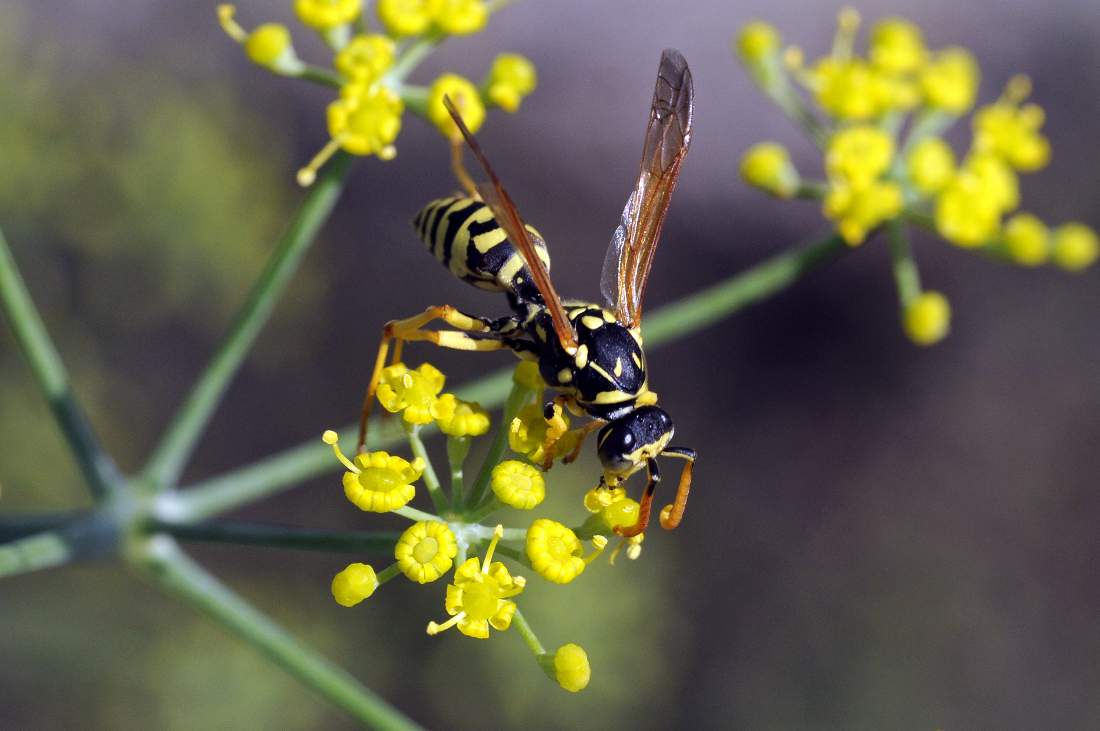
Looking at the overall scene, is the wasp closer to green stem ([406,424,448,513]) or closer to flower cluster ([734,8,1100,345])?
green stem ([406,424,448,513])

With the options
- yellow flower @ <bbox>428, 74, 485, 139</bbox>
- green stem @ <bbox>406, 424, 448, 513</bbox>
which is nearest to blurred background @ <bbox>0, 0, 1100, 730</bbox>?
yellow flower @ <bbox>428, 74, 485, 139</bbox>

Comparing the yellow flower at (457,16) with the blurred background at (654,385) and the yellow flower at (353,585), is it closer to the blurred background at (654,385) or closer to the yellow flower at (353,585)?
the yellow flower at (353,585)

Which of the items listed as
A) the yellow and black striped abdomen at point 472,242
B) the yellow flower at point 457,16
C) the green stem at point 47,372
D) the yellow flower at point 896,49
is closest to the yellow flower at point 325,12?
the yellow flower at point 457,16

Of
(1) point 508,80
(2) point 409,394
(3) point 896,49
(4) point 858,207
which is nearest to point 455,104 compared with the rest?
(1) point 508,80

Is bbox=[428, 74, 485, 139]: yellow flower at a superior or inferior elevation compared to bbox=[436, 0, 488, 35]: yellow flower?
inferior

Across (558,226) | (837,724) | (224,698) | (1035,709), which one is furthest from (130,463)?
(1035,709)

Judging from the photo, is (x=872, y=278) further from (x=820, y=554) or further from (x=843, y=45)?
(x=843, y=45)
